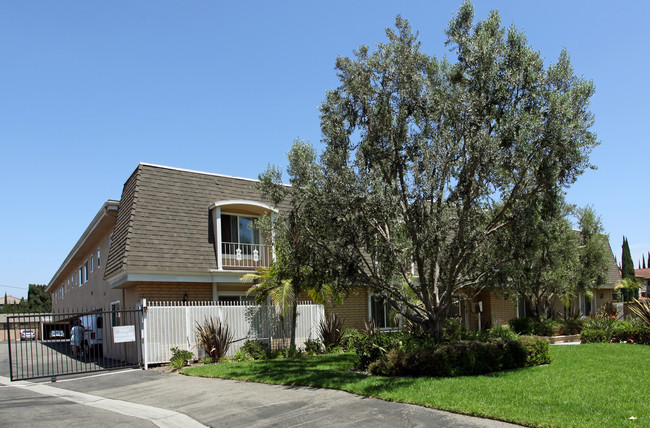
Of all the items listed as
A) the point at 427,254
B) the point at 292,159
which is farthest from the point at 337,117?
the point at 427,254

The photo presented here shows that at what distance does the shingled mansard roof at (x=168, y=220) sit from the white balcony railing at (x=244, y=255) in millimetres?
799

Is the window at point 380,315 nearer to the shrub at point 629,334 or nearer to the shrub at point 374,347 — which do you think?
the shrub at point 629,334

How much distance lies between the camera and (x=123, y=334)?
15508 mm

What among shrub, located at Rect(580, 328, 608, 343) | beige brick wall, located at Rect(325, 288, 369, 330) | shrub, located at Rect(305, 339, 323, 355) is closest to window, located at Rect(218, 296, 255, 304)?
shrub, located at Rect(305, 339, 323, 355)

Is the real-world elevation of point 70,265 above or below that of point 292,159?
below

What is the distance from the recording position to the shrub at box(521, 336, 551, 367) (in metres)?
12.2

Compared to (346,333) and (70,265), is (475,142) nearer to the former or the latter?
(346,333)

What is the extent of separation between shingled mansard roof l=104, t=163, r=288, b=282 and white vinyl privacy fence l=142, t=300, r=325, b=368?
4.58 feet

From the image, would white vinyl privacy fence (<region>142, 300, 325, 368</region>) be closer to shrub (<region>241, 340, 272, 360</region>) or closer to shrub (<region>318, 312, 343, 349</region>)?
shrub (<region>241, 340, 272, 360</region>)

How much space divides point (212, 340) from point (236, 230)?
16.9 feet

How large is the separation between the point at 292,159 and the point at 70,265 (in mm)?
25263

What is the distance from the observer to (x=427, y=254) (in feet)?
36.8

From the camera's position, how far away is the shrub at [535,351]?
A: 12.2 metres

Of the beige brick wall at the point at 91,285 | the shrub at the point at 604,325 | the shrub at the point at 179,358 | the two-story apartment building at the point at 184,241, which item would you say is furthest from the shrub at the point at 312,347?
the shrub at the point at 604,325
